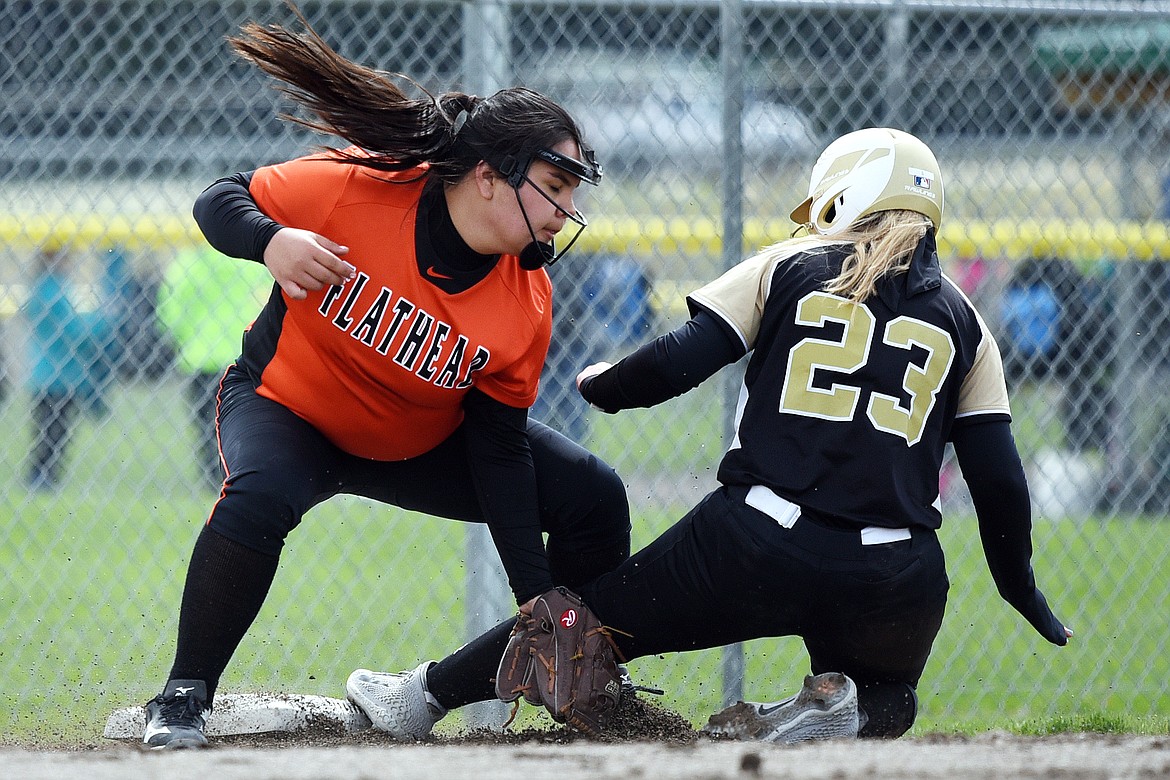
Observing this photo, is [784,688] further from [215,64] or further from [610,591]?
[215,64]

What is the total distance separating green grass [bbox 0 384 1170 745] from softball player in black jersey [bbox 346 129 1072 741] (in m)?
1.03

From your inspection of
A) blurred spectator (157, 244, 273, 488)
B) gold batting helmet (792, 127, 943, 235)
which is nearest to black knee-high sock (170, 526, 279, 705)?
gold batting helmet (792, 127, 943, 235)

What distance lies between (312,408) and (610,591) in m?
0.84

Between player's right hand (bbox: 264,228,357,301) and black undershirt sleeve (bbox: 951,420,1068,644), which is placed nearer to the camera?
player's right hand (bbox: 264,228,357,301)

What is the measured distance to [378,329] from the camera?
2.96 metres

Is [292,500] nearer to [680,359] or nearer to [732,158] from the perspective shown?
[680,359]

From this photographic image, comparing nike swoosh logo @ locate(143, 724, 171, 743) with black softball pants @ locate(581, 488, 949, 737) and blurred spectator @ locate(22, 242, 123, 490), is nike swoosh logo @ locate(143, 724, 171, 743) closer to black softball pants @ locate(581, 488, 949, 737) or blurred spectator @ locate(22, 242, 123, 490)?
black softball pants @ locate(581, 488, 949, 737)

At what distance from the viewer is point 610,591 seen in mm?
3033

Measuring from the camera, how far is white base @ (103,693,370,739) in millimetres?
3318

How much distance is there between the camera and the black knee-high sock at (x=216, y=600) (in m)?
2.87


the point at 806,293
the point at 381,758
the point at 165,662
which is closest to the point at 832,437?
the point at 806,293

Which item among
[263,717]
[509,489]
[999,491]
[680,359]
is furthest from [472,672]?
[999,491]

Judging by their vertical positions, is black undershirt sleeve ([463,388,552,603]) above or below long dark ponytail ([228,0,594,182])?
below

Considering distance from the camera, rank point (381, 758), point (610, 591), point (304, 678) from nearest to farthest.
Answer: point (381, 758)
point (610, 591)
point (304, 678)
